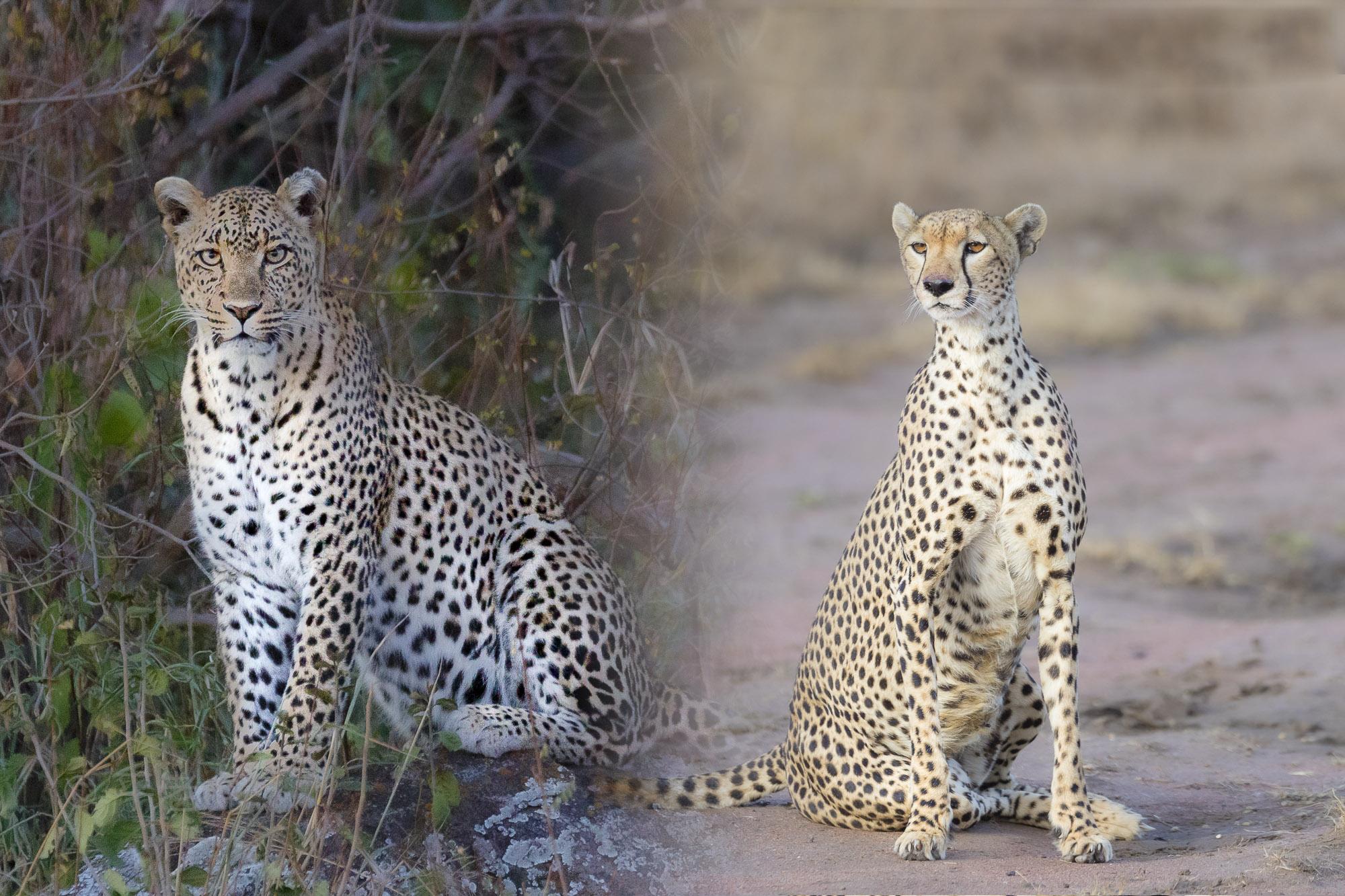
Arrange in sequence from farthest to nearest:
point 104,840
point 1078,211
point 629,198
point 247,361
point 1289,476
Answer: point 1078,211 → point 1289,476 → point 629,198 → point 247,361 → point 104,840

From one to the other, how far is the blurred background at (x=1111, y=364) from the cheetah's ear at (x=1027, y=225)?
33 centimetres

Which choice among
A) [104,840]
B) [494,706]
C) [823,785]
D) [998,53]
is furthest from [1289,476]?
[998,53]

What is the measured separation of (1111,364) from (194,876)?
8.10 metres

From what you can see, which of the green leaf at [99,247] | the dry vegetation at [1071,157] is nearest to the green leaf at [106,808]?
the green leaf at [99,247]

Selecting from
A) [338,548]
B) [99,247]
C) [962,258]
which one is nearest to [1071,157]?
[962,258]

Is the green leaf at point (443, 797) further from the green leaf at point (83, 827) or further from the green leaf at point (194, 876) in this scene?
the green leaf at point (83, 827)

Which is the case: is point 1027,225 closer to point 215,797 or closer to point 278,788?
point 278,788

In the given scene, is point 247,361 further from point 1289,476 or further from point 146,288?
point 1289,476

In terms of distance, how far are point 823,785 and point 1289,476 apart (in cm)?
530

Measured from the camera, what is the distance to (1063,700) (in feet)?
12.0

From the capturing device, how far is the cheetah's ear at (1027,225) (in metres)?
3.74

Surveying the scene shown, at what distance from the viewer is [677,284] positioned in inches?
199

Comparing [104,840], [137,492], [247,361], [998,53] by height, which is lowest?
[104,840]

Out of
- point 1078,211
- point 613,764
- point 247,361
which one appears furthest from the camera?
point 1078,211
